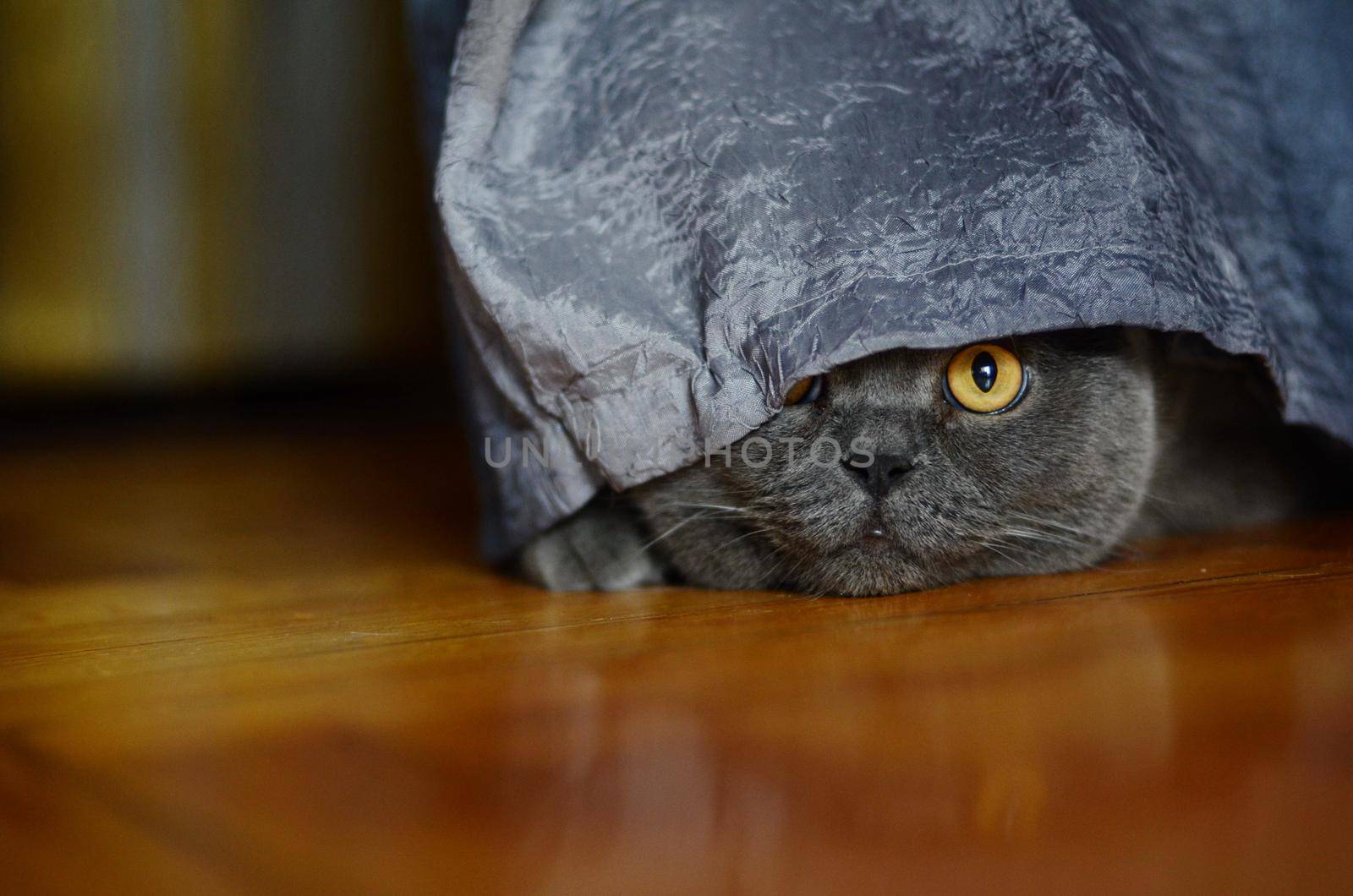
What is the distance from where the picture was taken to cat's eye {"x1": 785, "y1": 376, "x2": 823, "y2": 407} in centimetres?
105

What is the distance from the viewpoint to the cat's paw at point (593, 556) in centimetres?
120

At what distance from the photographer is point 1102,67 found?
40.7 inches

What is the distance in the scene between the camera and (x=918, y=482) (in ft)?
3.43

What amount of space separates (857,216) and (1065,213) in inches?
6.3

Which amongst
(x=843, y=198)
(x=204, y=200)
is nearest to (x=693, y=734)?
(x=843, y=198)

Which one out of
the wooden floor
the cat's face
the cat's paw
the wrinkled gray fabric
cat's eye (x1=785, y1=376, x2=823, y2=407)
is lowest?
the wooden floor

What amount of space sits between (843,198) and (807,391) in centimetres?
16

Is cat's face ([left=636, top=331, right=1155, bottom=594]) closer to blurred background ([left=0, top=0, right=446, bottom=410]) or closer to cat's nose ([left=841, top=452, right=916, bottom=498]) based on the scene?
cat's nose ([left=841, top=452, right=916, bottom=498])

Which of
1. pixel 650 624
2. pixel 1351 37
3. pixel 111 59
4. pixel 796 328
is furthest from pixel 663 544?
pixel 111 59

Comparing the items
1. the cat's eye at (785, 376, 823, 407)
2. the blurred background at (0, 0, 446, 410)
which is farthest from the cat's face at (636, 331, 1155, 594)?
the blurred background at (0, 0, 446, 410)

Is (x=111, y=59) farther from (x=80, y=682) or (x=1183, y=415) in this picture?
(x=1183, y=415)

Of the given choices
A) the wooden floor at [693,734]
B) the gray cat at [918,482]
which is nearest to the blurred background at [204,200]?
the wooden floor at [693,734]

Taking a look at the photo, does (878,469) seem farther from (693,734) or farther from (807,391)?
(693,734)

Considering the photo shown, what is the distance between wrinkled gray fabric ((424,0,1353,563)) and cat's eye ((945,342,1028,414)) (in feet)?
0.38
